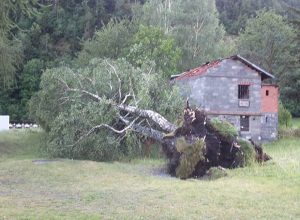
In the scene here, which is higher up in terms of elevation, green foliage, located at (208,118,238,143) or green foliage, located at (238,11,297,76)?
green foliage, located at (238,11,297,76)

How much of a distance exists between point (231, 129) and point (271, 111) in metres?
13.3

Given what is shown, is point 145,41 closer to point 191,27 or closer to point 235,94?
point 191,27

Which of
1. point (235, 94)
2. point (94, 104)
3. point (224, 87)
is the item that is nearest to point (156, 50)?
point (224, 87)

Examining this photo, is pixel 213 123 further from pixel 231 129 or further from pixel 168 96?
pixel 168 96

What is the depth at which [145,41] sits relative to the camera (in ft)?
116

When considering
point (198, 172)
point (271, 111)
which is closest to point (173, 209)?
point (198, 172)

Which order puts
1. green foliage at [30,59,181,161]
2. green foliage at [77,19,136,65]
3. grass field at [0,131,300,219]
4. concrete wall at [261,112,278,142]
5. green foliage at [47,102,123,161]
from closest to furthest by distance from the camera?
1. grass field at [0,131,300,219]
2. green foliage at [47,102,123,161]
3. green foliage at [30,59,181,161]
4. concrete wall at [261,112,278,142]
5. green foliage at [77,19,136,65]

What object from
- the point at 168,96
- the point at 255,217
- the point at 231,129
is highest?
the point at 168,96

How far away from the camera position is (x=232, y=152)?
16.6m

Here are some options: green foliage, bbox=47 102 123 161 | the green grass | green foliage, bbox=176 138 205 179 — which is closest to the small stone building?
green foliage, bbox=47 102 123 161

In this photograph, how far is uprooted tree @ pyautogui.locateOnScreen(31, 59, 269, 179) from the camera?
1620 centimetres

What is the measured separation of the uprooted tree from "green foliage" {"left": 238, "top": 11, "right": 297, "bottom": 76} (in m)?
23.4

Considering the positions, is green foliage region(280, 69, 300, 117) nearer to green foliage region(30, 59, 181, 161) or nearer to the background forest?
the background forest

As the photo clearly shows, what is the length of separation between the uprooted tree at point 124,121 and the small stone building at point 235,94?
372 centimetres
